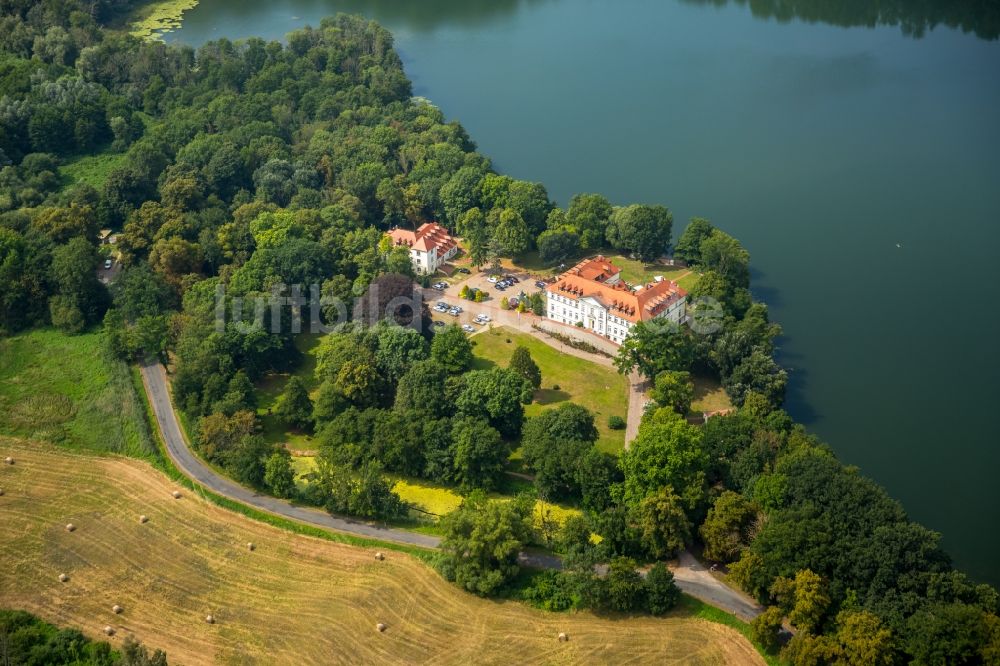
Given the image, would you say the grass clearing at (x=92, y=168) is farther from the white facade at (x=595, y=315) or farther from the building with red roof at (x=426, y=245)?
the white facade at (x=595, y=315)

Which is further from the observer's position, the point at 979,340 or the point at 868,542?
the point at 979,340

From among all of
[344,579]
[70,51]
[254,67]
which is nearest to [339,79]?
[254,67]

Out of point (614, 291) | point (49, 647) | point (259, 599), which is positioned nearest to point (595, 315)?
point (614, 291)

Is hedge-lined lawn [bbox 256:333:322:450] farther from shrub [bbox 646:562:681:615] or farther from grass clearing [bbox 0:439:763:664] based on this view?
shrub [bbox 646:562:681:615]

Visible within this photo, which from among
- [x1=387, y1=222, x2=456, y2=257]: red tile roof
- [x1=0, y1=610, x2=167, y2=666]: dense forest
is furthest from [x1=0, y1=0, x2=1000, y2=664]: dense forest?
[x1=0, y1=610, x2=167, y2=666]: dense forest

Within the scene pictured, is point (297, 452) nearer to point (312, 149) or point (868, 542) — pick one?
point (868, 542)
